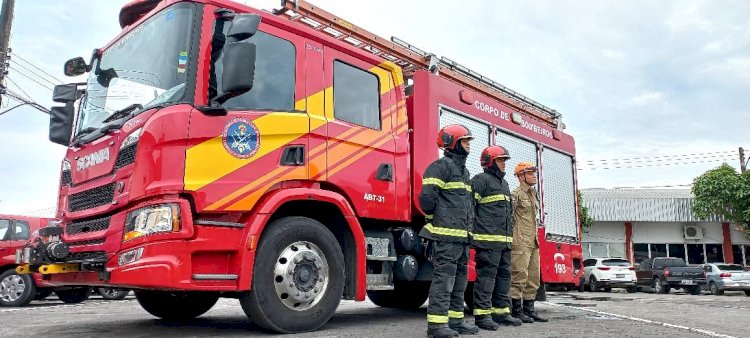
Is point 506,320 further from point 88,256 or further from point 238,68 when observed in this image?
point 88,256

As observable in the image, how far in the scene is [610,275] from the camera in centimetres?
2256

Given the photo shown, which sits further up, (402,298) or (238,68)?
(238,68)

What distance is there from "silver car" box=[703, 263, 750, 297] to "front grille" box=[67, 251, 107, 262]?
2142 cm

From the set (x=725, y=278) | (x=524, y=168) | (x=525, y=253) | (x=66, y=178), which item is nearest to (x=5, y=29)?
(x=66, y=178)

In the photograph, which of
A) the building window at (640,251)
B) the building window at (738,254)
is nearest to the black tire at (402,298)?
the building window at (640,251)

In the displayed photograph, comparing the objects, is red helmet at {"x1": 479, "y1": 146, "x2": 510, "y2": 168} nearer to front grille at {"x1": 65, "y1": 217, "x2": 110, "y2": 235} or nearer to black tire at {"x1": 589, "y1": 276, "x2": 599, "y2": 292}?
front grille at {"x1": 65, "y1": 217, "x2": 110, "y2": 235}

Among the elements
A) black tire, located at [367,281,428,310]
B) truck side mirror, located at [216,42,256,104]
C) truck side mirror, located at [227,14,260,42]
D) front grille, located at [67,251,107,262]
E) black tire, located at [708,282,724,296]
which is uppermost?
truck side mirror, located at [227,14,260,42]

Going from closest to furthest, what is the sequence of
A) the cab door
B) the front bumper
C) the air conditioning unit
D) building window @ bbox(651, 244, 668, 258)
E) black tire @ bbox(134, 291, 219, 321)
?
the front bumper
the cab door
black tire @ bbox(134, 291, 219, 321)
the air conditioning unit
building window @ bbox(651, 244, 668, 258)

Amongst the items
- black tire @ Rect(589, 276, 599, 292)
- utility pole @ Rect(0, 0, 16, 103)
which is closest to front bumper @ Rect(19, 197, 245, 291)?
utility pole @ Rect(0, 0, 16, 103)

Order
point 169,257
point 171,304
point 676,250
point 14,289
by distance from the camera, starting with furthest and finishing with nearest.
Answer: point 676,250 → point 14,289 → point 171,304 → point 169,257

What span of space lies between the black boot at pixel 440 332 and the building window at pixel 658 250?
104 feet

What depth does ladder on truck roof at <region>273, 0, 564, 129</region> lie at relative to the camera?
5.91 meters

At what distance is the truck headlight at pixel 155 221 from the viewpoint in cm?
454

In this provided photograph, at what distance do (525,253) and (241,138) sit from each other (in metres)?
3.60
